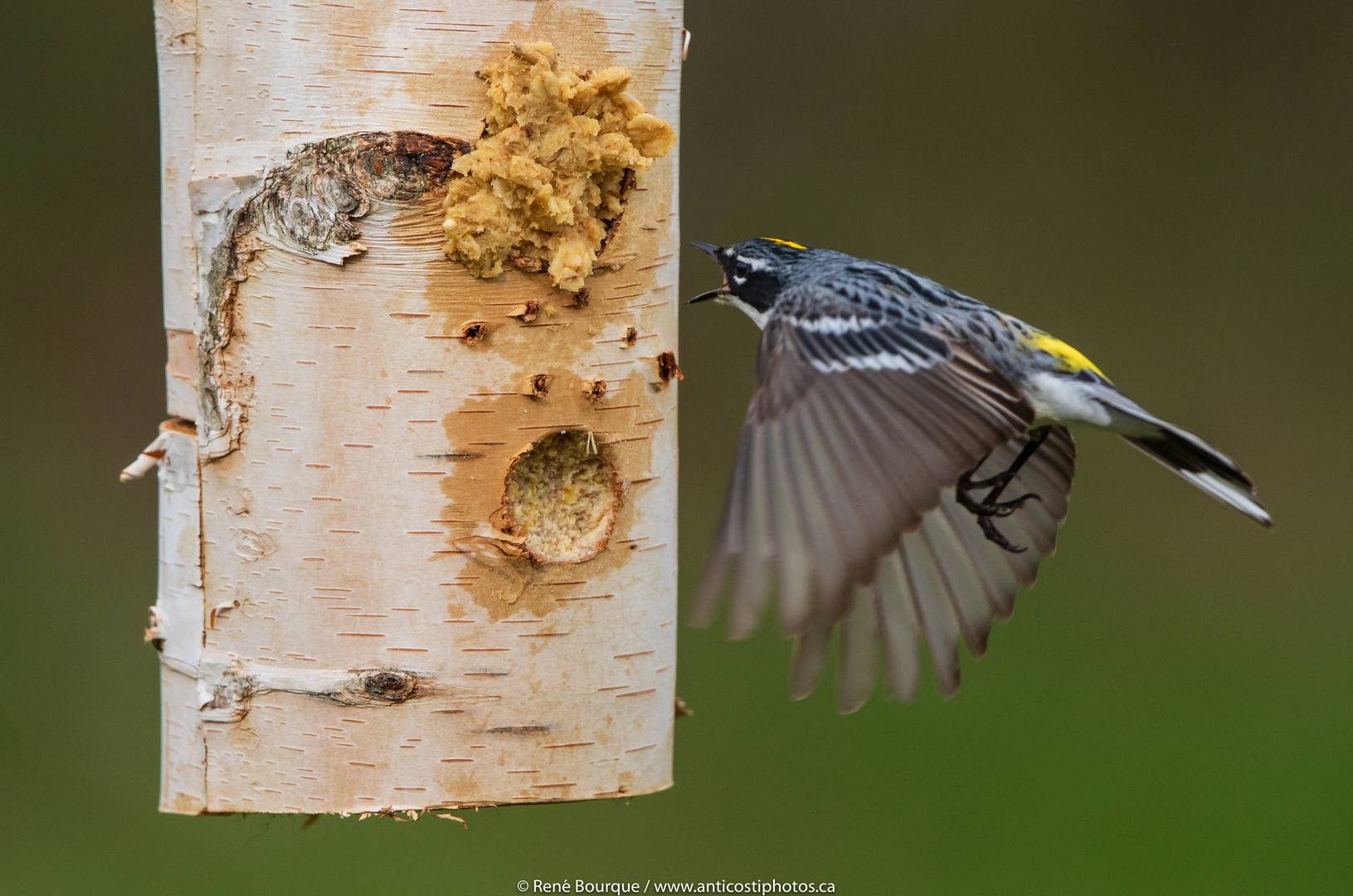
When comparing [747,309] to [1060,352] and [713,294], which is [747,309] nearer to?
[713,294]

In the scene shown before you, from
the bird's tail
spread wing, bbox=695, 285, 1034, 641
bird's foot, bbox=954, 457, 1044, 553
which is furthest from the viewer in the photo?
bird's foot, bbox=954, 457, 1044, 553

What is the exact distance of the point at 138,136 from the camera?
6.79 meters

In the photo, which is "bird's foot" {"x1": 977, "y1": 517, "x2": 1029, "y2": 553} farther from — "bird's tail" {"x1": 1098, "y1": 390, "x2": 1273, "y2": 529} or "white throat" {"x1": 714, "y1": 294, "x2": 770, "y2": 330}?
"white throat" {"x1": 714, "y1": 294, "x2": 770, "y2": 330}

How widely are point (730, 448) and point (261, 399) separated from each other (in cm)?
470

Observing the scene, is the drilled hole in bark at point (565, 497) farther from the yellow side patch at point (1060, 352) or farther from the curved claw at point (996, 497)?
the yellow side patch at point (1060, 352)

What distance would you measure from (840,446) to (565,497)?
56 cm

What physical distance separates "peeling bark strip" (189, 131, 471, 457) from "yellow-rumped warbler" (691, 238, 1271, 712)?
0.73m

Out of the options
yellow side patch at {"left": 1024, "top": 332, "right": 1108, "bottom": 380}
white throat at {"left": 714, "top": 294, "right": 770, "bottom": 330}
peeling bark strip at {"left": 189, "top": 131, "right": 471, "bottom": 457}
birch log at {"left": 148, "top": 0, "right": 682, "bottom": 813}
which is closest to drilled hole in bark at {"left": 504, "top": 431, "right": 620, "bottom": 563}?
birch log at {"left": 148, "top": 0, "right": 682, "bottom": 813}

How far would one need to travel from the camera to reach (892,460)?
2.27m

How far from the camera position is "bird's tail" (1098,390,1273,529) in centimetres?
268

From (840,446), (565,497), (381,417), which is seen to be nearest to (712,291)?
(565,497)

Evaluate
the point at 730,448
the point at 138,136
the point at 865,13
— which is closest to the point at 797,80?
the point at 865,13

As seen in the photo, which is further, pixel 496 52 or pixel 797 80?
pixel 797 80

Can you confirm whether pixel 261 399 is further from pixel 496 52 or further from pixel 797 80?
pixel 797 80
